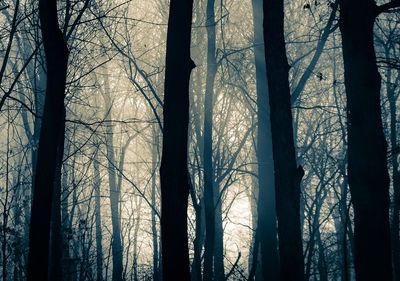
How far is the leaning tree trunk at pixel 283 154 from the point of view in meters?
6.21

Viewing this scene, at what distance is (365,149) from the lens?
16.7 ft

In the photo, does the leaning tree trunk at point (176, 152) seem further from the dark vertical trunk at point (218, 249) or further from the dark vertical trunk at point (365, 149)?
the dark vertical trunk at point (218, 249)

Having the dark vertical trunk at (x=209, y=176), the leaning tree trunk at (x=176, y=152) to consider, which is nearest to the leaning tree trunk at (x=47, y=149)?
the leaning tree trunk at (x=176, y=152)

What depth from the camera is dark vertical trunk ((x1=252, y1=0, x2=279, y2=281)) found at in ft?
33.4

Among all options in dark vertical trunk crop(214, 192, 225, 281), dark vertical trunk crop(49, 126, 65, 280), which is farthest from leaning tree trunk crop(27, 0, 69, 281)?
dark vertical trunk crop(214, 192, 225, 281)

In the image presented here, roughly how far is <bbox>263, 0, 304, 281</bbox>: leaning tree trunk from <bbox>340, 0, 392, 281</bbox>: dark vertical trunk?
118cm

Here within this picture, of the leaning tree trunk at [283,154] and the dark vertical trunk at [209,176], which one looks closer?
the leaning tree trunk at [283,154]

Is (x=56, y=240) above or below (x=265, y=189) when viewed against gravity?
below

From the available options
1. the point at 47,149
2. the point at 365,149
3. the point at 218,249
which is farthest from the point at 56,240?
the point at 218,249

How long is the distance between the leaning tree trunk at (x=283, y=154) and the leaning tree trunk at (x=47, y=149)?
294cm

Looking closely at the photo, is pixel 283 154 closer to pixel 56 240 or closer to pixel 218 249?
pixel 56 240

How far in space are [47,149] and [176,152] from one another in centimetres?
186

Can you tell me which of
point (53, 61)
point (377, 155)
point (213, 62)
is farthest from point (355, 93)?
point (213, 62)

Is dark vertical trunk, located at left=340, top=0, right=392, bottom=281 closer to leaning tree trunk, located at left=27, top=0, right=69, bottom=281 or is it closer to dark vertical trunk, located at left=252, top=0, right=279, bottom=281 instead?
leaning tree trunk, located at left=27, top=0, right=69, bottom=281
